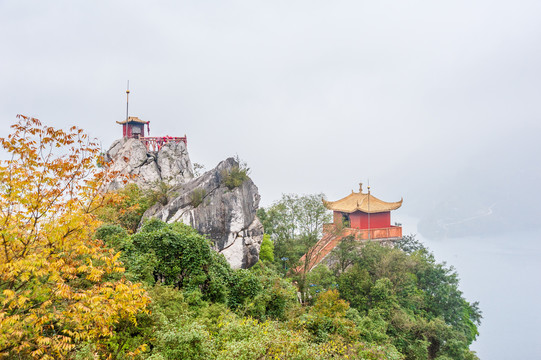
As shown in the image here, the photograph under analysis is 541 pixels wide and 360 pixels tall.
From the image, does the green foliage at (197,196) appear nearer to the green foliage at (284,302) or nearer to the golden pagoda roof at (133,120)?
the green foliage at (284,302)

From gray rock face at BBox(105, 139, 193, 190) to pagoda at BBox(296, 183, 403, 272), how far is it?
9.81 m

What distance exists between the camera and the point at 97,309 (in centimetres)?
459

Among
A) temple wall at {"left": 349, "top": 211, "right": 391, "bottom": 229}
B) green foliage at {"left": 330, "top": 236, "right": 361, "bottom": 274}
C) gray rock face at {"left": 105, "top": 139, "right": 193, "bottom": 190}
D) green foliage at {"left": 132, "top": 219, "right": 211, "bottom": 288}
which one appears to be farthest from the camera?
temple wall at {"left": 349, "top": 211, "right": 391, "bottom": 229}

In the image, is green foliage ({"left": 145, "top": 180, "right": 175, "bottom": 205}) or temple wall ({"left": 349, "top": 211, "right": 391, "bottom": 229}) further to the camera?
temple wall ({"left": 349, "top": 211, "right": 391, "bottom": 229})

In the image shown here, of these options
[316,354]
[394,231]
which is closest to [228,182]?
[316,354]

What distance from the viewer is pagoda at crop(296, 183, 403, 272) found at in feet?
65.5

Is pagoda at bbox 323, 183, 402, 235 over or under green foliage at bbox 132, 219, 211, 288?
over

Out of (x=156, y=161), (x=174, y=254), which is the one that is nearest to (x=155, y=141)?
(x=156, y=161)

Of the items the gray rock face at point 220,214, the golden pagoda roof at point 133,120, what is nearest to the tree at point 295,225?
the gray rock face at point 220,214

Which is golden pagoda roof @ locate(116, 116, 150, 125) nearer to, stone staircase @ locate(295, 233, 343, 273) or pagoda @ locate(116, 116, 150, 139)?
pagoda @ locate(116, 116, 150, 139)

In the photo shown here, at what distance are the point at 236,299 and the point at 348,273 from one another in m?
7.88

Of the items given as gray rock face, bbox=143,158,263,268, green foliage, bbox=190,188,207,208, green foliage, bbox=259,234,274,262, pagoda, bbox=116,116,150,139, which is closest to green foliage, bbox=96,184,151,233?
gray rock face, bbox=143,158,263,268

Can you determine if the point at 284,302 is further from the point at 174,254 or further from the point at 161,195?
the point at 161,195

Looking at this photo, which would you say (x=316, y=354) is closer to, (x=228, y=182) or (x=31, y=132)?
(x=31, y=132)
